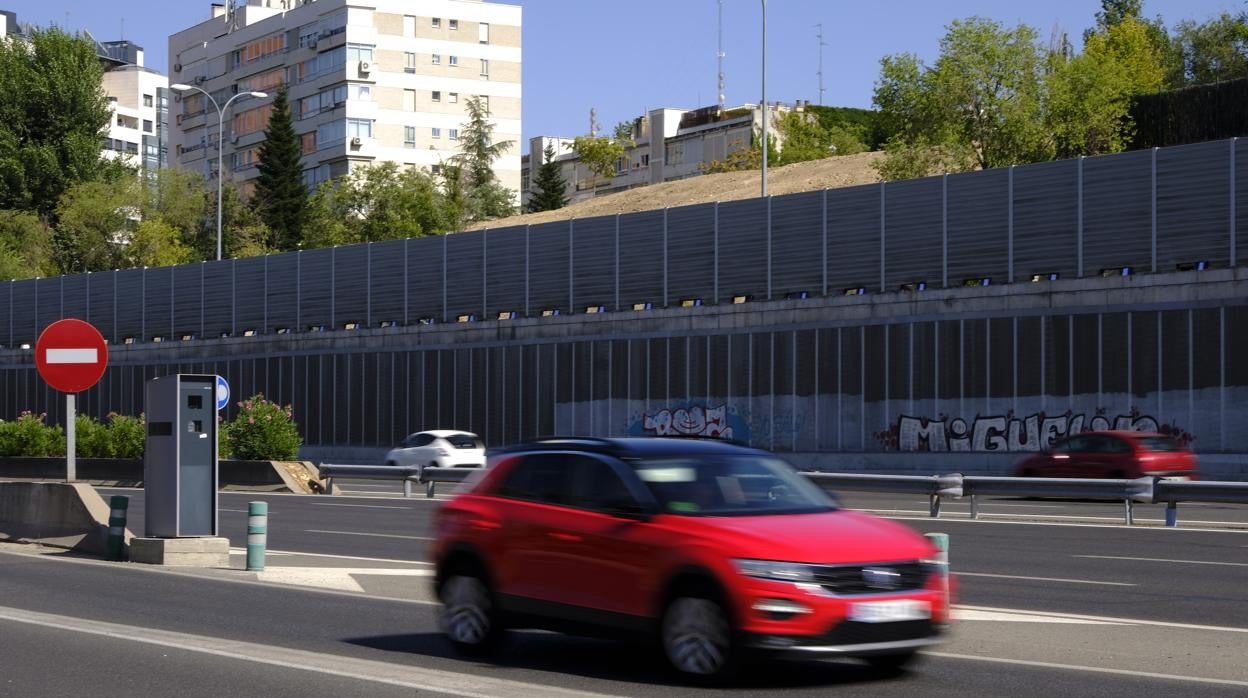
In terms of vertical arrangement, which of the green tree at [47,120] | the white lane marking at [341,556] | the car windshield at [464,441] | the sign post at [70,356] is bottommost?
the white lane marking at [341,556]

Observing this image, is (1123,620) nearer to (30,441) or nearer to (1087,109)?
(30,441)

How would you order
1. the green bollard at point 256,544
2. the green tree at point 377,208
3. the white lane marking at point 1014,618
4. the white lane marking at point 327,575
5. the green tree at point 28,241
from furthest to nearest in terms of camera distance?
the green tree at point 377,208
the green tree at point 28,241
the green bollard at point 256,544
the white lane marking at point 327,575
the white lane marking at point 1014,618

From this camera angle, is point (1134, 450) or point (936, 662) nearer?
point (936, 662)

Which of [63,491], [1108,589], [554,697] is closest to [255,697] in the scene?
[554,697]

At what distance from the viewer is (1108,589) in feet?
54.1

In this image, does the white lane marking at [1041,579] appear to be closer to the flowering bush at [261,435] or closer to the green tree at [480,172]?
the flowering bush at [261,435]

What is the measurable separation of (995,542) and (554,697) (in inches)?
546

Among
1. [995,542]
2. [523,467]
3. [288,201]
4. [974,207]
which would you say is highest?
[288,201]

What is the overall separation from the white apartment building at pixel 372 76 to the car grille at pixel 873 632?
10176 centimetres

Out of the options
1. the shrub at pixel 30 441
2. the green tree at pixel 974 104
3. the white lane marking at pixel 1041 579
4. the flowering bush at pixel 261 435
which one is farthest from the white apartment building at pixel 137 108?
the white lane marking at pixel 1041 579

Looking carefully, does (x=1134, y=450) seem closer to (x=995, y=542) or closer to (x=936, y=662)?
(x=995, y=542)

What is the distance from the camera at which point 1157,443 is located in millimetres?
34844

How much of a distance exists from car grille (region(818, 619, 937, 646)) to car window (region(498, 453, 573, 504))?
2395 millimetres

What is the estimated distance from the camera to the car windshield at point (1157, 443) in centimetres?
3469
